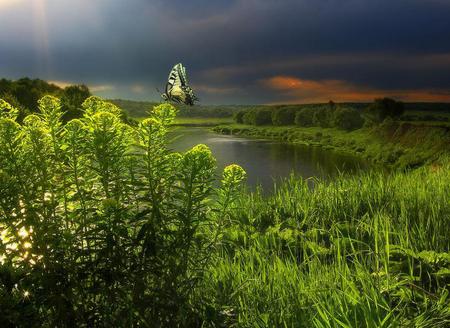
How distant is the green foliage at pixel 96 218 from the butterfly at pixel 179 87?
994 millimetres

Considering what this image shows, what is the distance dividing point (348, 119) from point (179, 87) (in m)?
113

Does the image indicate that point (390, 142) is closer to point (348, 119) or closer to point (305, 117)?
point (348, 119)

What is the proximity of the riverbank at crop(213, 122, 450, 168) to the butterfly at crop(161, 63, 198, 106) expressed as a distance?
38460 millimetres

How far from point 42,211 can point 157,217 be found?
0.85 meters

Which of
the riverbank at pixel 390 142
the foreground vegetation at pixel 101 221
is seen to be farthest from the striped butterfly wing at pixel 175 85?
the riverbank at pixel 390 142

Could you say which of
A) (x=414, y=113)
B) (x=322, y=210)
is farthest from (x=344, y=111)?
(x=322, y=210)

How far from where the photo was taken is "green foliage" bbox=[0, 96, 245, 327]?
3.23 metres

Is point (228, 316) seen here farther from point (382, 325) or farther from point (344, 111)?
point (344, 111)

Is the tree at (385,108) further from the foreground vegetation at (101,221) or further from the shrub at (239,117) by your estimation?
the foreground vegetation at (101,221)

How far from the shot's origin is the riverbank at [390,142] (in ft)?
194

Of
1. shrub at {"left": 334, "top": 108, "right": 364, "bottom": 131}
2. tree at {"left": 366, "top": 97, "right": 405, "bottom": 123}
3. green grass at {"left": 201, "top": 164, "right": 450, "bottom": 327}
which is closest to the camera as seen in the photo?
green grass at {"left": 201, "top": 164, "right": 450, "bottom": 327}

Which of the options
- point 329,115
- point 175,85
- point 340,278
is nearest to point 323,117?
point 329,115

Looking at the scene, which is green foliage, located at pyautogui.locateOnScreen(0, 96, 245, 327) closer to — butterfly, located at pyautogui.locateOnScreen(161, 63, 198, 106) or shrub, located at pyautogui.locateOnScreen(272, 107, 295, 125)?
butterfly, located at pyautogui.locateOnScreen(161, 63, 198, 106)

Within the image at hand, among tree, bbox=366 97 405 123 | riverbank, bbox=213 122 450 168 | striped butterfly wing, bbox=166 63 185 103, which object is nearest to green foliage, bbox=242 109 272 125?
riverbank, bbox=213 122 450 168
